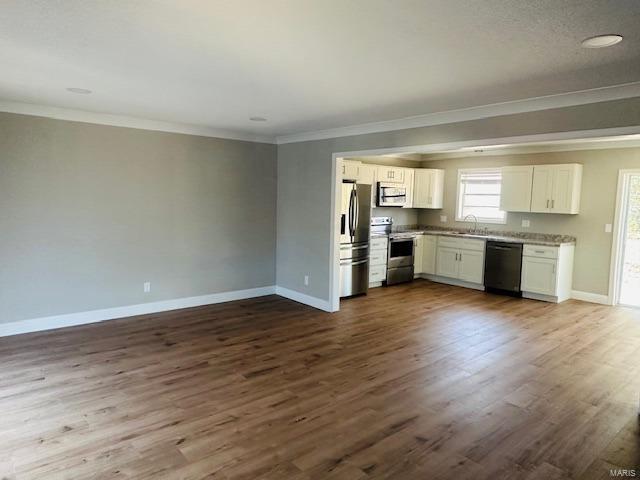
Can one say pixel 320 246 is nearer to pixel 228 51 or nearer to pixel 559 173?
pixel 228 51

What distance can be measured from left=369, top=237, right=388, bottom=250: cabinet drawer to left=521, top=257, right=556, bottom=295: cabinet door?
7.68 feet

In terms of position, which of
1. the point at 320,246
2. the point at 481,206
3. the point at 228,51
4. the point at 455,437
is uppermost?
the point at 228,51

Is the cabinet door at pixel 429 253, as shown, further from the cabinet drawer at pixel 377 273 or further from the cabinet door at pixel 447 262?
the cabinet drawer at pixel 377 273

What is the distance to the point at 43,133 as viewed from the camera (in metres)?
4.63

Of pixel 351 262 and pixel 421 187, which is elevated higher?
pixel 421 187

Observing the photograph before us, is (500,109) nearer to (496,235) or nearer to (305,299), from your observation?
(305,299)

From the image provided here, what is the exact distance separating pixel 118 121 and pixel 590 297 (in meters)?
7.58

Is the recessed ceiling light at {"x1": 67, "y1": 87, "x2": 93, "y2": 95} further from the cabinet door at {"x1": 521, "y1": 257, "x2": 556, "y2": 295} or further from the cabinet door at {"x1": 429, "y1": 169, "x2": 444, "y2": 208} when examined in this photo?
the cabinet door at {"x1": 521, "y1": 257, "x2": 556, "y2": 295}

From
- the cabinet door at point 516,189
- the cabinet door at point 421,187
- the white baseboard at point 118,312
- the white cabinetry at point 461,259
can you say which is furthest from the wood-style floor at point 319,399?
the cabinet door at point 421,187

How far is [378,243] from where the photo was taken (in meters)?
7.45

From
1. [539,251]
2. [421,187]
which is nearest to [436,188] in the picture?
[421,187]

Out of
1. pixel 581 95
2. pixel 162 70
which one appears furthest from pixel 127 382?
pixel 581 95

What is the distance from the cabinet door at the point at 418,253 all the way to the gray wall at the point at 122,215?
3074mm

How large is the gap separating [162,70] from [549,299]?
6.54m
